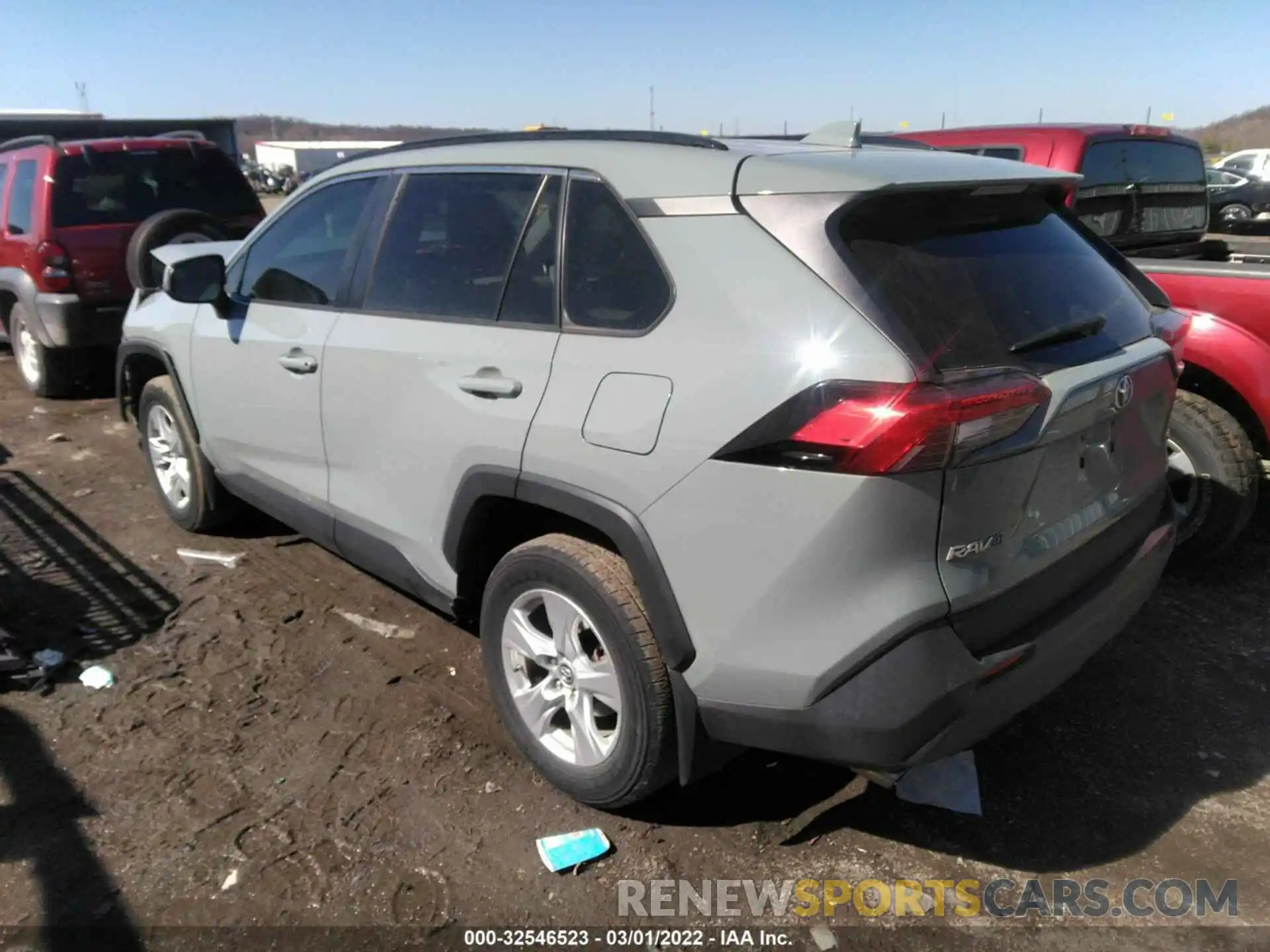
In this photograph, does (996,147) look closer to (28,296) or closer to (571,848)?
(571,848)

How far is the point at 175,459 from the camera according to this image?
4.82 m

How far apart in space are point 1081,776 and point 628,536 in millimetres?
1714

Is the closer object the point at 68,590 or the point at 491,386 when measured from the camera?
the point at 491,386

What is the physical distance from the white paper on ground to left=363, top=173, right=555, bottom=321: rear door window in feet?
6.24

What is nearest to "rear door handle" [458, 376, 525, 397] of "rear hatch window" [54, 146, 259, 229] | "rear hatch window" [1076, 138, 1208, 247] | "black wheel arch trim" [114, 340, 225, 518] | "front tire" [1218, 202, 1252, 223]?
"black wheel arch trim" [114, 340, 225, 518]

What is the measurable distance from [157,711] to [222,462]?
1325 millimetres

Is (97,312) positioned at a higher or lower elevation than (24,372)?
higher

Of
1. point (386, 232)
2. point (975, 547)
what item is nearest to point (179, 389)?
point (386, 232)

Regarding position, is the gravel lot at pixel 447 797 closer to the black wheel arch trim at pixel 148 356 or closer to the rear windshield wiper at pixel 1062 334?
the black wheel arch trim at pixel 148 356

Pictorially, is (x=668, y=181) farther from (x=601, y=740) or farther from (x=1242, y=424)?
(x=1242, y=424)

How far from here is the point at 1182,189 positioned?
566 cm

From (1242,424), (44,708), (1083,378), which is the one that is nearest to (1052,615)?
(1083,378)

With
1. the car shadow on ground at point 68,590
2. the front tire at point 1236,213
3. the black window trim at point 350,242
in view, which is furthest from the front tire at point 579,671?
the front tire at point 1236,213

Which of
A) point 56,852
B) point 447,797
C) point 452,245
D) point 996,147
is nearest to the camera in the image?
point 56,852
